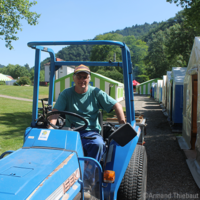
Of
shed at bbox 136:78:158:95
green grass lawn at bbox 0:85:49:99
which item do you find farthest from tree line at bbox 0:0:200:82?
green grass lawn at bbox 0:85:49:99

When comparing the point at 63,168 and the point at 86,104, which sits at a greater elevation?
the point at 86,104

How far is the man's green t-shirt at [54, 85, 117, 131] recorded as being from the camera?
2.58 metres

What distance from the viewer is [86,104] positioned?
2.61 m

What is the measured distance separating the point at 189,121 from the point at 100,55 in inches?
2159

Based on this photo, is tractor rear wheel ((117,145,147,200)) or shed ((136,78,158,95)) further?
shed ((136,78,158,95))

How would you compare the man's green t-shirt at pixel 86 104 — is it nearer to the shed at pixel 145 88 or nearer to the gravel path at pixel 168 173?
the gravel path at pixel 168 173

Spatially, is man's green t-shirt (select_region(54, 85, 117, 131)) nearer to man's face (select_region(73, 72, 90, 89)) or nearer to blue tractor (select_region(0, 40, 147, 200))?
man's face (select_region(73, 72, 90, 89))

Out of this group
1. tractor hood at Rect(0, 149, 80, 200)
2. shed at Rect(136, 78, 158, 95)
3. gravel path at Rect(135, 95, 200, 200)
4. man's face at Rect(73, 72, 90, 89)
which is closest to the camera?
tractor hood at Rect(0, 149, 80, 200)

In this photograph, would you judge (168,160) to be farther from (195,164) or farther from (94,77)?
(94,77)

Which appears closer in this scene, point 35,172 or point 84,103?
point 35,172

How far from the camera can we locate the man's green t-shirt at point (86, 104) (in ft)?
8.46

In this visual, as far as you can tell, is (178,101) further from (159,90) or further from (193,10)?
(159,90)

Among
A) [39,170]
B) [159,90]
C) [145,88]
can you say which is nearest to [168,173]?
[39,170]

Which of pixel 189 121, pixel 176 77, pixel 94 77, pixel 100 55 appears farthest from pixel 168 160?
pixel 100 55
